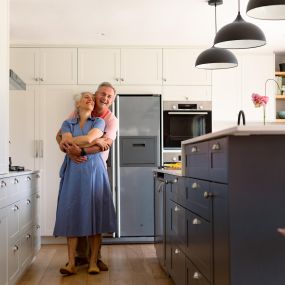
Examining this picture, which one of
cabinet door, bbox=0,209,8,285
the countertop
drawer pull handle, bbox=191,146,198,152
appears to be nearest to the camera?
the countertop

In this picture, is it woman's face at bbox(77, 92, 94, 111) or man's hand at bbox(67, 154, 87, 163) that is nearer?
man's hand at bbox(67, 154, 87, 163)

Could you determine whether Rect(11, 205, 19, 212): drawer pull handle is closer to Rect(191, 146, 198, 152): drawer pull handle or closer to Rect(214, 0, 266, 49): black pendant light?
Rect(191, 146, 198, 152): drawer pull handle

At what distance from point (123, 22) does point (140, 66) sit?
0.82 metres

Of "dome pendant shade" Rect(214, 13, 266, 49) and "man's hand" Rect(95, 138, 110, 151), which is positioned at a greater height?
"dome pendant shade" Rect(214, 13, 266, 49)

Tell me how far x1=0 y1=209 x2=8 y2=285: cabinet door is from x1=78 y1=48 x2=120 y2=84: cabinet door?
279 cm

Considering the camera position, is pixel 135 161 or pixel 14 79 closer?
pixel 14 79

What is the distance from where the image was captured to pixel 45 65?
5379mm

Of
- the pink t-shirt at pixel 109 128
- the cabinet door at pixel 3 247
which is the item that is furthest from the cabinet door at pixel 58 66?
the cabinet door at pixel 3 247

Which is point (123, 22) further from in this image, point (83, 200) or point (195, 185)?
point (195, 185)

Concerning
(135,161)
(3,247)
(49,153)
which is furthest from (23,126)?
(3,247)

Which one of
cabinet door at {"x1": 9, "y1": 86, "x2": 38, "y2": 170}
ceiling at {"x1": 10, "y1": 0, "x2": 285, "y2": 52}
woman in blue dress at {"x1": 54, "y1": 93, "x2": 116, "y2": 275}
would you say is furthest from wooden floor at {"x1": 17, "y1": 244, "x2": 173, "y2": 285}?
ceiling at {"x1": 10, "y1": 0, "x2": 285, "y2": 52}

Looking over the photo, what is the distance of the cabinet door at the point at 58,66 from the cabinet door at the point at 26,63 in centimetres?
7

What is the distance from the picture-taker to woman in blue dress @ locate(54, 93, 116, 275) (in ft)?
11.7

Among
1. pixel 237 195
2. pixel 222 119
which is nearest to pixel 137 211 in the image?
pixel 222 119
